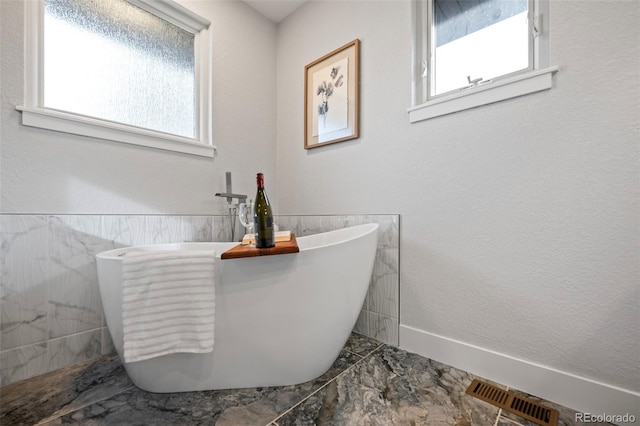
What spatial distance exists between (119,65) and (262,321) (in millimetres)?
1645

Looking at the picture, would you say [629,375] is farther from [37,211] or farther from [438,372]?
[37,211]

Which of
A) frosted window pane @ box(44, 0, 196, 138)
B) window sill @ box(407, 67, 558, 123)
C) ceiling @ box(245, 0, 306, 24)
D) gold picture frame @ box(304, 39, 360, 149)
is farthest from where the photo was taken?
ceiling @ box(245, 0, 306, 24)

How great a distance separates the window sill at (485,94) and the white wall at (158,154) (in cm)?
123

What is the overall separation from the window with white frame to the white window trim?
135cm

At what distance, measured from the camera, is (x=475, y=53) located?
1353mm

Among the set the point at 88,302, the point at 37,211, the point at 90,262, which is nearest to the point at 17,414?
the point at 88,302

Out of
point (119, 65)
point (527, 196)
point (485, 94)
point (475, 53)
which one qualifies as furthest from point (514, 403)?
point (119, 65)

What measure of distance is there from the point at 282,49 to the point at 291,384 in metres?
2.33

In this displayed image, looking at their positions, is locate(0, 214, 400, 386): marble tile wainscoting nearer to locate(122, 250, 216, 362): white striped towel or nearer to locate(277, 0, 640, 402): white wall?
locate(277, 0, 640, 402): white wall

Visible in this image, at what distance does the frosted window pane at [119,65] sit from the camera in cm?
138

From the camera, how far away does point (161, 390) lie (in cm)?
108

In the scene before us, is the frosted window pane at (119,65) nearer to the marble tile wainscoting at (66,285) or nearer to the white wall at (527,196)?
the marble tile wainscoting at (66,285)

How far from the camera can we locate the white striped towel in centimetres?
93

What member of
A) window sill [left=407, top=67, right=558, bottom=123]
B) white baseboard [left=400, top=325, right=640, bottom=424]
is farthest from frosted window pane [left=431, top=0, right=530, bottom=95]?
white baseboard [left=400, top=325, right=640, bottom=424]
